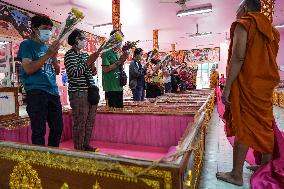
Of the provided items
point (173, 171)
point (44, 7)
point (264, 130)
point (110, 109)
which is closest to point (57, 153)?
point (173, 171)

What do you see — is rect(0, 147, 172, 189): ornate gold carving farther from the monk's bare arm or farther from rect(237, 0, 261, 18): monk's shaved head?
rect(237, 0, 261, 18): monk's shaved head

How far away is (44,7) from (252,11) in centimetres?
829

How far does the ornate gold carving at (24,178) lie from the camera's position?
1.33 m

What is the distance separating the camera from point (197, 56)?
20.4 meters

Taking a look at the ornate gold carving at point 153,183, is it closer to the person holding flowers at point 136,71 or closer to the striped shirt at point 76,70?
the striped shirt at point 76,70

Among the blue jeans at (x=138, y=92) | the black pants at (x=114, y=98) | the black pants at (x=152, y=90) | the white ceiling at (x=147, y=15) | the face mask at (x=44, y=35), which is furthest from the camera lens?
the white ceiling at (x=147, y=15)

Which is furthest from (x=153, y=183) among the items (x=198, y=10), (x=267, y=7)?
(x=198, y=10)

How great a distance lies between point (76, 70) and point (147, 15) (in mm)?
8361

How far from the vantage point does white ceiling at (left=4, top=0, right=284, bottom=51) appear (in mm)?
8289

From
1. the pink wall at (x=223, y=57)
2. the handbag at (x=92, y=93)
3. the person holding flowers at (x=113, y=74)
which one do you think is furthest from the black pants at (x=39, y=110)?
the pink wall at (x=223, y=57)

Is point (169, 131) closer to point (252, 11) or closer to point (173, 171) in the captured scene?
point (252, 11)

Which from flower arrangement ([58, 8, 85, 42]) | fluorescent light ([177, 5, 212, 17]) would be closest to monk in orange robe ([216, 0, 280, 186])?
flower arrangement ([58, 8, 85, 42])

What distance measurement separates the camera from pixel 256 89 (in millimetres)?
1719

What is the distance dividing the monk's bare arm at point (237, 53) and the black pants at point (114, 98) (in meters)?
1.63
